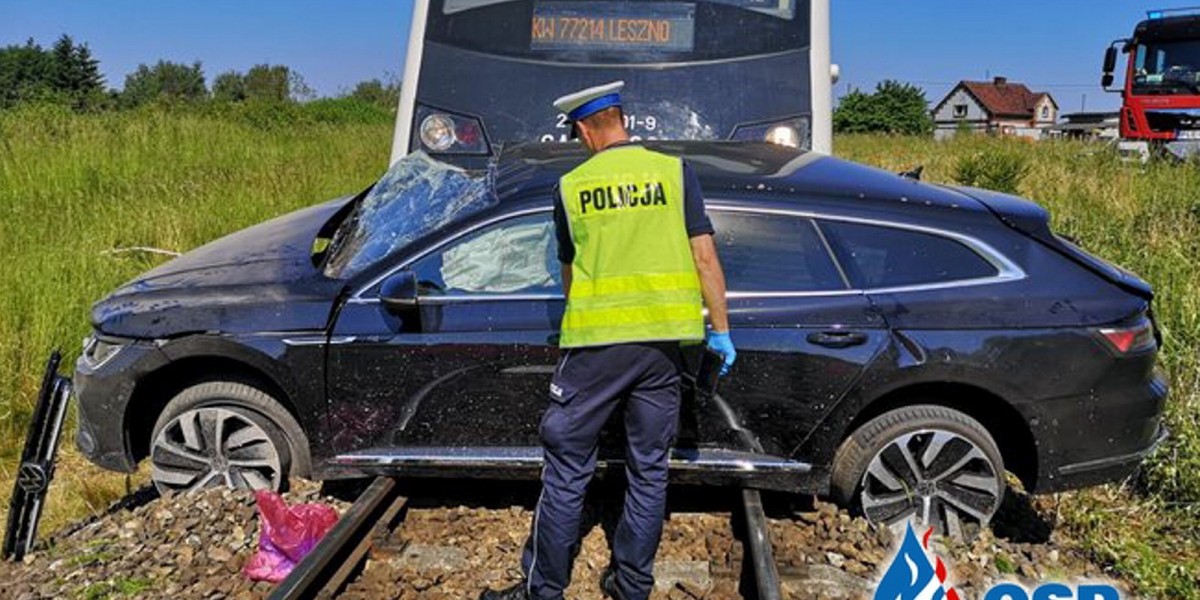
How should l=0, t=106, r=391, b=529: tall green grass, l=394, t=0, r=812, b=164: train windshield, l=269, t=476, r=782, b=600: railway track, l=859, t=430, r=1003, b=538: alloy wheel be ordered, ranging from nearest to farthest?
l=269, t=476, r=782, b=600: railway track → l=859, t=430, r=1003, b=538: alloy wheel → l=0, t=106, r=391, b=529: tall green grass → l=394, t=0, r=812, b=164: train windshield

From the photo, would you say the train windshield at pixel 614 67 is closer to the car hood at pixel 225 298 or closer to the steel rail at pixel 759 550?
the car hood at pixel 225 298

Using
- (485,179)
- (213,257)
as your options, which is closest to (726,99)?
(485,179)

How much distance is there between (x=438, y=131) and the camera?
650cm

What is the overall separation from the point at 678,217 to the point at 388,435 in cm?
172

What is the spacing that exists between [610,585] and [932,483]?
1489mm

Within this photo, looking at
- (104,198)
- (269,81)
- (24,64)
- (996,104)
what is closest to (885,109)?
(996,104)

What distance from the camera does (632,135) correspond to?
6.53 metres

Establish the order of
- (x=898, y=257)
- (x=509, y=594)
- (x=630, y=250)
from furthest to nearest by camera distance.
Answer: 1. (x=898, y=257)
2. (x=509, y=594)
3. (x=630, y=250)

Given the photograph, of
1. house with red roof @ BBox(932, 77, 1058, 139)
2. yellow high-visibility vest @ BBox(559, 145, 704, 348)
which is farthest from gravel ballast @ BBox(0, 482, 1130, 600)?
house with red roof @ BBox(932, 77, 1058, 139)

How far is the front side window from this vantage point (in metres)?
4.05

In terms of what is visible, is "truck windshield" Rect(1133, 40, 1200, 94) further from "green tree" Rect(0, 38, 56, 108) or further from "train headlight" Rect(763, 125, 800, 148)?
"green tree" Rect(0, 38, 56, 108)

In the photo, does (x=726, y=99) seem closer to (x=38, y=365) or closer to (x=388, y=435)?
(x=388, y=435)

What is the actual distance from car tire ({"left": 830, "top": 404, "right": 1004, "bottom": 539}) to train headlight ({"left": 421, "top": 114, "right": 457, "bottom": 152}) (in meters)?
3.64

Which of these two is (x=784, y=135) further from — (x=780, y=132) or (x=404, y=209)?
(x=404, y=209)
